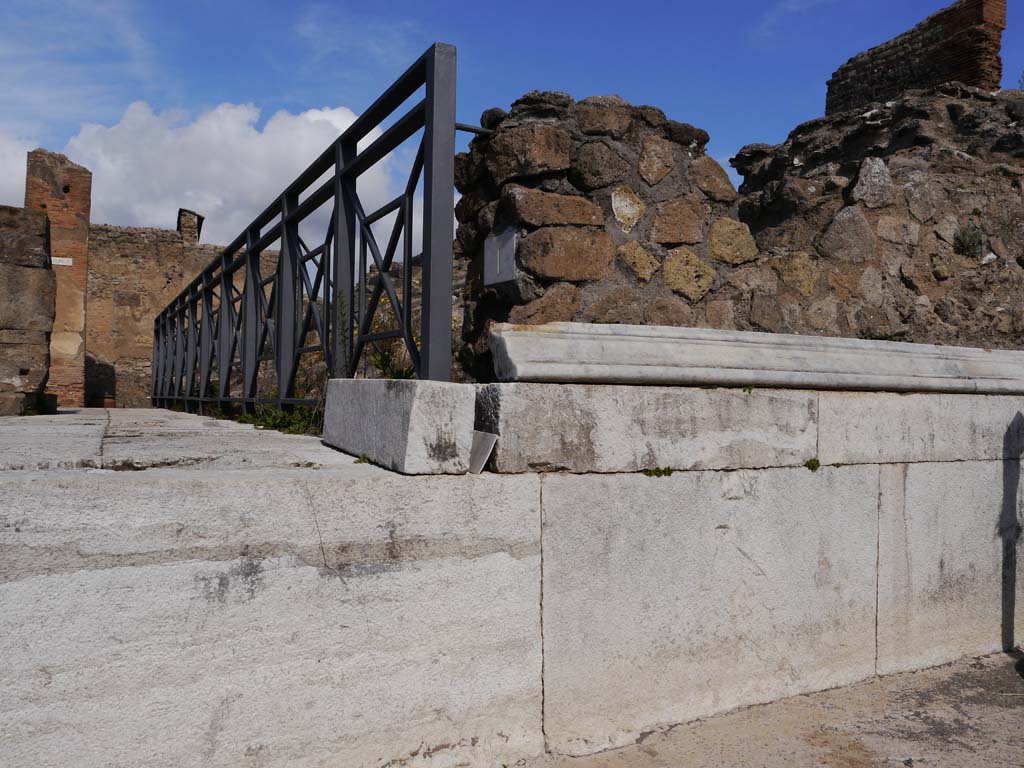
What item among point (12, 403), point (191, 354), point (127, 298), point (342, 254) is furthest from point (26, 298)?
point (127, 298)

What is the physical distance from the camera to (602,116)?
2982 millimetres

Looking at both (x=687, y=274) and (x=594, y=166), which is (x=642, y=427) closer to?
(x=687, y=274)

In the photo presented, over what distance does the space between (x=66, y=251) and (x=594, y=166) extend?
43.7 feet

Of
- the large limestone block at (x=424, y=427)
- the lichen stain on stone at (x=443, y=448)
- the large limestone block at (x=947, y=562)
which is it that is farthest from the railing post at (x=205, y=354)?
the large limestone block at (x=947, y=562)

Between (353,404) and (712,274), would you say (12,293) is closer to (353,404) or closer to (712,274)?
(353,404)

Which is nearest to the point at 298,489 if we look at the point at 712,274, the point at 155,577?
the point at 155,577

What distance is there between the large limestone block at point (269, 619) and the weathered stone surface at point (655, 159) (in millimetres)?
1496

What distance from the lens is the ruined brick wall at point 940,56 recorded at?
8.72 metres

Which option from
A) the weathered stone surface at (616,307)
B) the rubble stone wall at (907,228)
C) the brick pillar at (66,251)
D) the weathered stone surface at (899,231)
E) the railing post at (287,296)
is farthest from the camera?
the brick pillar at (66,251)

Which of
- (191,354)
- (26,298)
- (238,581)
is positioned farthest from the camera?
(191,354)

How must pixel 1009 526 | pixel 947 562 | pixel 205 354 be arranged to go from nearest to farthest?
pixel 947 562
pixel 1009 526
pixel 205 354

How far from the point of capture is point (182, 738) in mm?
1771

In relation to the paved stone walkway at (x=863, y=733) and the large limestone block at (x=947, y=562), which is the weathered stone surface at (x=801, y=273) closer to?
the large limestone block at (x=947, y=562)

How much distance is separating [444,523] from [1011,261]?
3.80m
